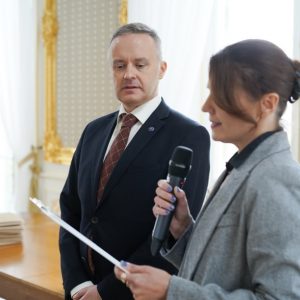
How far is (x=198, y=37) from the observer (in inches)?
123

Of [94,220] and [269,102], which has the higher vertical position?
[269,102]

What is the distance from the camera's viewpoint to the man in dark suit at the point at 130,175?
1.60 metres

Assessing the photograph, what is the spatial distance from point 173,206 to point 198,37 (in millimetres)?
2098

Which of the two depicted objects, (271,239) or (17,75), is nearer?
(271,239)

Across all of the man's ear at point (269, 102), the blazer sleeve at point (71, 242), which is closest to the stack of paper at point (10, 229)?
the blazer sleeve at point (71, 242)

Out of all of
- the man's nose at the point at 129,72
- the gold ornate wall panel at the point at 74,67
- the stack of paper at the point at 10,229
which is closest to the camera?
the man's nose at the point at 129,72

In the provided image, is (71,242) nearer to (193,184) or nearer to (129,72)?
(193,184)

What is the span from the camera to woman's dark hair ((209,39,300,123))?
102 cm

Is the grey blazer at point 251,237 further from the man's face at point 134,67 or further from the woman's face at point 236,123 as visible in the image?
the man's face at point 134,67

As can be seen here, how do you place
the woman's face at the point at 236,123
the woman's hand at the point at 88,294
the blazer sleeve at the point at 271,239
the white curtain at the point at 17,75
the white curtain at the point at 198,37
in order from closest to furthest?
1. the blazer sleeve at the point at 271,239
2. the woman's face at the point at 236,123
3. the woman's hand at the point at 88,294
4. the white curtain at the point at 198,37
5. the white curtain at the point at 17,75

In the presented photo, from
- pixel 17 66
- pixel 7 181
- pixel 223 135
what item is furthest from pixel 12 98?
pixel 223 135

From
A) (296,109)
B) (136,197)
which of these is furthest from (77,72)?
(136,197)

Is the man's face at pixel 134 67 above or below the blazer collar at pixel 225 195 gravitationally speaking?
above

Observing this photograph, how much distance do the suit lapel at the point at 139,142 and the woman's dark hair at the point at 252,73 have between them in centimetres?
60
